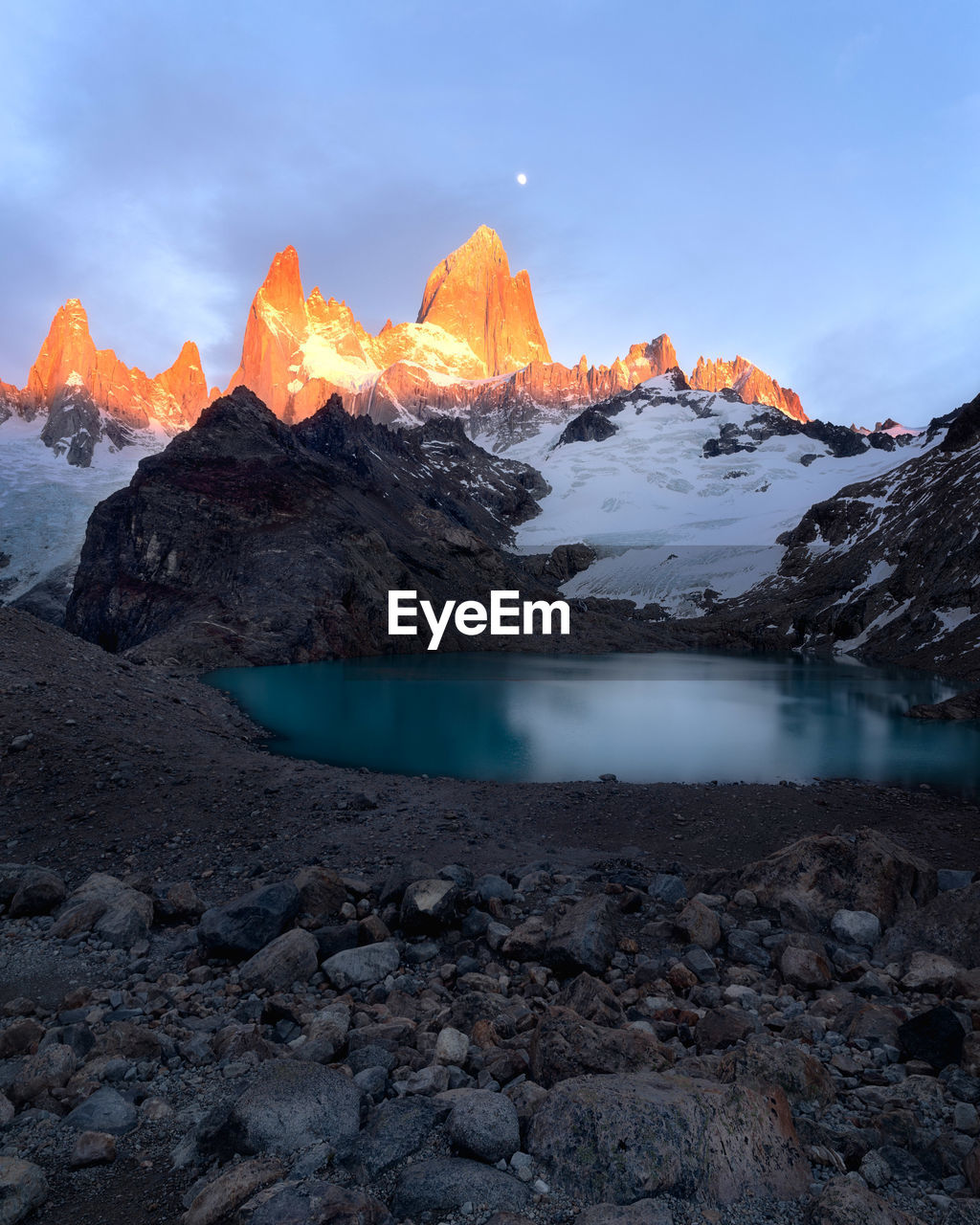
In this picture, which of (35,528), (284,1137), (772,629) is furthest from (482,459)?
(284,1137)

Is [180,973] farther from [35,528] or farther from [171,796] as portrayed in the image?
[35,528]

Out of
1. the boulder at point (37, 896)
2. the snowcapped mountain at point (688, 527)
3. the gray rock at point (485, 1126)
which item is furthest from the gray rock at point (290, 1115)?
the snowcapped mountain at point (688, 527)

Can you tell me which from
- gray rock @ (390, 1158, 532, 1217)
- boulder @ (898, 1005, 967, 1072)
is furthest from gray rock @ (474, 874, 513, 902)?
gray rock @ (390, 1158, 532, 1217)

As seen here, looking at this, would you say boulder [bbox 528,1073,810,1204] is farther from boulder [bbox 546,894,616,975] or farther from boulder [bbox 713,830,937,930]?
boulder [bbox 713,830,937,930]

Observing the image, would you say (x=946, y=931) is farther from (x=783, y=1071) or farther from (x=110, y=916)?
(x=110, y=916)

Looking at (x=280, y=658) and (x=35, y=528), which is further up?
(x=35, y=528)

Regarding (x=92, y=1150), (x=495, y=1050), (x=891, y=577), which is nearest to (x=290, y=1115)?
(x=92, y=1150)
